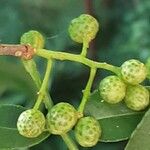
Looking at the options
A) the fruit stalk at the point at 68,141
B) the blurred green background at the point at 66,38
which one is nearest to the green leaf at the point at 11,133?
the fruit stalk at the point at 68,141

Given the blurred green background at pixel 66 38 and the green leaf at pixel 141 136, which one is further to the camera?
the blurred green background at pixel 66 38

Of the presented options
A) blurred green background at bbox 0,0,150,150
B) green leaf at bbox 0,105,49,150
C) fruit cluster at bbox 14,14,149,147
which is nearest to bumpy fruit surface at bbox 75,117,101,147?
fruit cluster at bbox 14,14,149,147

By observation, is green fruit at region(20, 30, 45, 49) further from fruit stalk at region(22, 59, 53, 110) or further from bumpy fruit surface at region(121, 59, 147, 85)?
bumpy fruit surface at region(121, 59, 147, 85)

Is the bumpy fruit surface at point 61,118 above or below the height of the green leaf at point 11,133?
above

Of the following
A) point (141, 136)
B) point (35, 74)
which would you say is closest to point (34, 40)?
point (35, 74)

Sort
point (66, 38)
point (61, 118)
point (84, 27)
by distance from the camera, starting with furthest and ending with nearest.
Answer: point (66, 38) → point (84, 27) → point (61, 118)

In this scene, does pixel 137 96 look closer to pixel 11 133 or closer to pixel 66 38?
pixel 11 133

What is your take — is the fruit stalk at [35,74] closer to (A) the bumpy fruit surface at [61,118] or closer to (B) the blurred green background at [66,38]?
(A) the bumpy fruit surface at [61,118]
